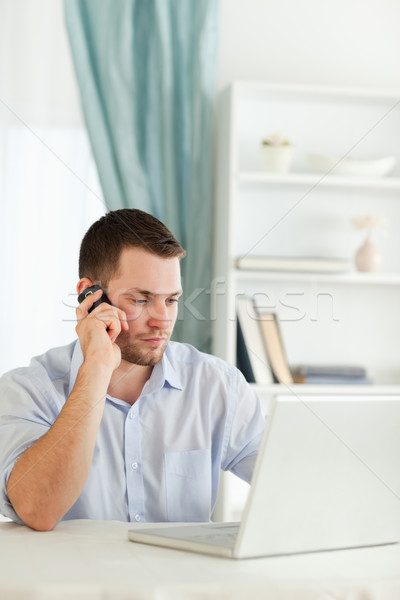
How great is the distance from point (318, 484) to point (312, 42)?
215 cm

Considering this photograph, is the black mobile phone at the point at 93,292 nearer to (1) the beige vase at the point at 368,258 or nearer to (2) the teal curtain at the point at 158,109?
(2) the teal curtain at the point at 158,109

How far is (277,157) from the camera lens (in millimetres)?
2414

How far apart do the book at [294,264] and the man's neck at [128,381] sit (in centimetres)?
98

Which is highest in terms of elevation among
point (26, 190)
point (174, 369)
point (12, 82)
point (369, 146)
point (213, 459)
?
point (12, 82)

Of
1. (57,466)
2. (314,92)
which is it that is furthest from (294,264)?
(57,466)

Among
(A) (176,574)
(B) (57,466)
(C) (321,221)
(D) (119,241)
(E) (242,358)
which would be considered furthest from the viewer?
(C) (321,221)

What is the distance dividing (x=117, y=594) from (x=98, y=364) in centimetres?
56

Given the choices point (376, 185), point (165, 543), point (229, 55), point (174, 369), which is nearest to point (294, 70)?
point (229, 55)

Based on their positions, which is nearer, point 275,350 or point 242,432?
point 242,432

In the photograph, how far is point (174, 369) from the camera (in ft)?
4.65

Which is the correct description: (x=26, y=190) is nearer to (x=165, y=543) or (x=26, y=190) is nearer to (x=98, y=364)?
(x=98, y=364)

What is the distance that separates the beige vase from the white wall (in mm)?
636

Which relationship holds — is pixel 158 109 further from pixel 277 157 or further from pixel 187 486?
pixel 187 486

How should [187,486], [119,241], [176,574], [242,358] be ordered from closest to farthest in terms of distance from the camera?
[176,574], [187,486], [119,241], [242,358]
